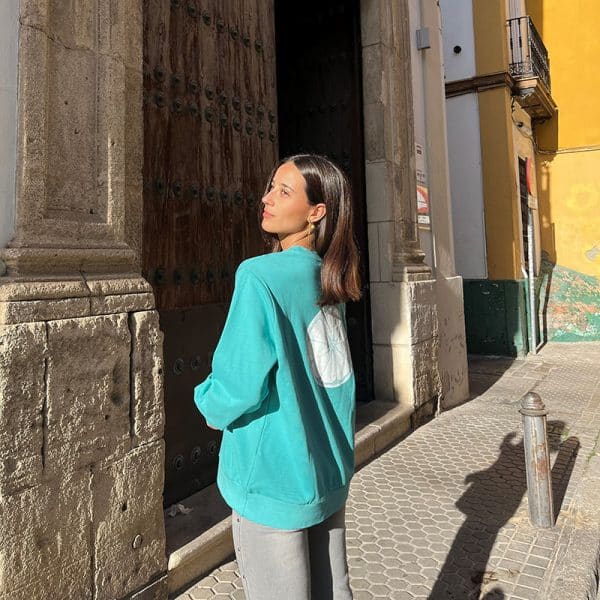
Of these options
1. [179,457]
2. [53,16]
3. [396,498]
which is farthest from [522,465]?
[53,16]

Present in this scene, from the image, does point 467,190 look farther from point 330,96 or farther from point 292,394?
point 292,394

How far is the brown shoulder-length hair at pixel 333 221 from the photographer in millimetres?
1366

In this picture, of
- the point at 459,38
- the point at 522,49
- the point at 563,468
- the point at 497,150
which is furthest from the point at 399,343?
the point at 522,49

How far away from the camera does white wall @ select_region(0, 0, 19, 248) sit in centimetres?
186

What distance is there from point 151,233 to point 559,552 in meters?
2.70

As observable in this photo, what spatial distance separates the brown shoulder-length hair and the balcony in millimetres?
10047

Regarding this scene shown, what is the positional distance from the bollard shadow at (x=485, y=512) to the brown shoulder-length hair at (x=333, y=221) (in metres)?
1.74

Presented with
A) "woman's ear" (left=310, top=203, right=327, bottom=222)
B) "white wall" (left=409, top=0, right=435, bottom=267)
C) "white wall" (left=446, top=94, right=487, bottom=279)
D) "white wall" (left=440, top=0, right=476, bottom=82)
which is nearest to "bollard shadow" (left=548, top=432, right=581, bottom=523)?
"white wall" (left=409, top=0, right=435, bottom=267)

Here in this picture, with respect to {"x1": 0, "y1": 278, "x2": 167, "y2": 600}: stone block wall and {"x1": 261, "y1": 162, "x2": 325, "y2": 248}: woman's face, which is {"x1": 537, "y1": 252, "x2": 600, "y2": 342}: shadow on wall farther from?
{"x1": 261, "y1": 162, "x2": 325, "y2": 248}: woman's face

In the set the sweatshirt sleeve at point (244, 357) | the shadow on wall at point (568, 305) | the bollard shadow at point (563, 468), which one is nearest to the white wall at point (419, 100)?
the bollard shadow at point (563, 468)

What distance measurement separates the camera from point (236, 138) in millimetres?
3393

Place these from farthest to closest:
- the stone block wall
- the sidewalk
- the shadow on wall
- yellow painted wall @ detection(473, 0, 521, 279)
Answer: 1. the shadow on wall
2. yellow painted wall @ detection(473, 0, 521, 279)
3. the sidewalk
4. the stone block wall

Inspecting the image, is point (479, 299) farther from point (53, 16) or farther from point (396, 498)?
point (53, 16)

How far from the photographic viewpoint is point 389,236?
486 centimetres
